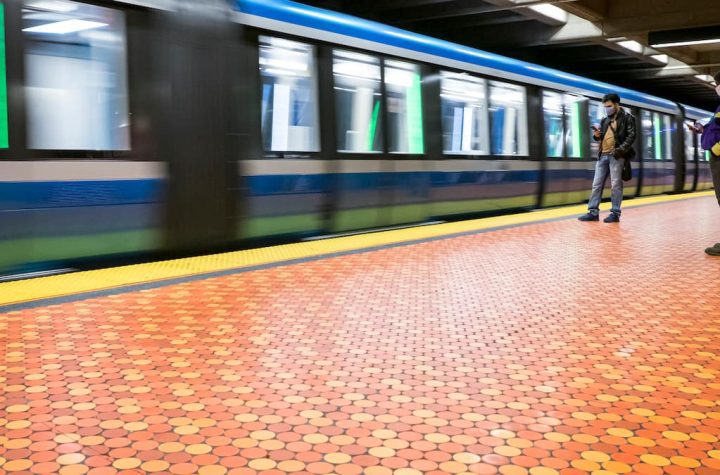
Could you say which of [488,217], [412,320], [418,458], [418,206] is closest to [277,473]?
[418,458]

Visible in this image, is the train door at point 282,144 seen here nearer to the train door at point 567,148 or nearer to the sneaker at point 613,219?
the sneaker at point 613,219

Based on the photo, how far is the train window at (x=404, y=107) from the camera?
832 centimetres

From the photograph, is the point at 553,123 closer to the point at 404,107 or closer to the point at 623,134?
the point at 623,134

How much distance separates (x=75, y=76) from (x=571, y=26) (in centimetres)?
1303

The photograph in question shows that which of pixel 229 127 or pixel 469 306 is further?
pixel 229 127

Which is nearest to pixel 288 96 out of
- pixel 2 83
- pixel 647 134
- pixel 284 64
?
pixel 284 64

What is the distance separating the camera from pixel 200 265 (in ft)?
18.2

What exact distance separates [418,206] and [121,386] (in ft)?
20.9

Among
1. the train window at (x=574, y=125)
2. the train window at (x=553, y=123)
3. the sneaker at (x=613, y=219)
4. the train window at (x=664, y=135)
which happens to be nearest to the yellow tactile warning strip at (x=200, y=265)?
the sneaker at (x=613, y=219)

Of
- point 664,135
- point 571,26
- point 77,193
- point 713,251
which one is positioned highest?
point 571,26

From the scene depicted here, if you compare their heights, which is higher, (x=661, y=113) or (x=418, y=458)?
(x=661, y=113)

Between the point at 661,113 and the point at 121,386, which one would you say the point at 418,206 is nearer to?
the point at 121,386

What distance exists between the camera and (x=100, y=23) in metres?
5.33

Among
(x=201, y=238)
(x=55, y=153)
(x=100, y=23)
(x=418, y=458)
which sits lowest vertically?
(x=418, y=458)
